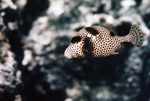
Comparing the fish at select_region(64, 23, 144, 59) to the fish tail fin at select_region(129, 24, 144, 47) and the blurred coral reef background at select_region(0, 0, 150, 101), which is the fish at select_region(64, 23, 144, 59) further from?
the blurred coral reef background at select_region(0, 0, 150, 101)

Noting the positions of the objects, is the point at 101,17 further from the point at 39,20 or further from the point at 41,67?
the point at 41,67

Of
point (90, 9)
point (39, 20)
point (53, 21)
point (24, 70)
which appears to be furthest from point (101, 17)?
point (24, 70)

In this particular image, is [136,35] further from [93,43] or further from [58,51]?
[58,51]

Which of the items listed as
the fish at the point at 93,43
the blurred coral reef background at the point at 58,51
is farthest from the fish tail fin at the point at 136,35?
the blurred coral reef background at the point at 58,51

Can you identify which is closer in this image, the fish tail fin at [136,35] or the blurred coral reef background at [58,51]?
the fish tail fin at [136,35]

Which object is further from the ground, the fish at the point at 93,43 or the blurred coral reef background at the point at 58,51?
the blurred coral reef background at the point at 58,51

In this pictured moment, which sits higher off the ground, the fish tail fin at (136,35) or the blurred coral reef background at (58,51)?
the blurred coral reef background at (58,51)

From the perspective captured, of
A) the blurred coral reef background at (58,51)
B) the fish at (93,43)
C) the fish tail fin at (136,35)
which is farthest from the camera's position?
the blurred coral reef background at (58,51)

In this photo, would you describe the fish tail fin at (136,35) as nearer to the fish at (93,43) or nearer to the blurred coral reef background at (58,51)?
the fish at (93,43)

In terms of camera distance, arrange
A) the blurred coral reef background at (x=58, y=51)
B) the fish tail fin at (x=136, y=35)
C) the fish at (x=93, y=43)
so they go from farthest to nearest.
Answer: the blurred coral reef background at (x=58, y=51)
the fish tail fin at (x=136, y=35)
the fish at (x=93, y=43)
